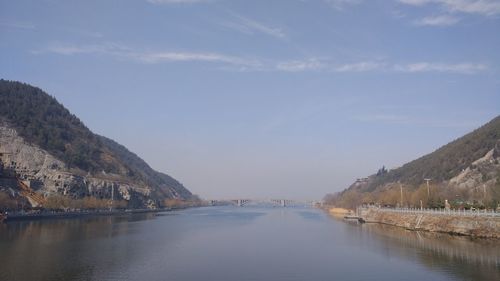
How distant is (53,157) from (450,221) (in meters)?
105

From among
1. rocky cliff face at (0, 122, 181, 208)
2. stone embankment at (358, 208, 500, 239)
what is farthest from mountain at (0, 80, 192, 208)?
stone embankment at (358, 208, 500, 239)

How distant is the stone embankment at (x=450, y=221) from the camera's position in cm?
5081

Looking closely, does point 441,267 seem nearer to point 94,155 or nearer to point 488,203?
point 488,203

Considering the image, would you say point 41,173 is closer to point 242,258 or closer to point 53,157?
point 53,157

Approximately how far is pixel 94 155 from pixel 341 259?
443 feet

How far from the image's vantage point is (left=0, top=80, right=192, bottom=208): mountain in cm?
11144

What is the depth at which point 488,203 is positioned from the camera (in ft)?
202

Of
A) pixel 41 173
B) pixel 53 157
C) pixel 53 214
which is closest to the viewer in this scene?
pixel 53 214

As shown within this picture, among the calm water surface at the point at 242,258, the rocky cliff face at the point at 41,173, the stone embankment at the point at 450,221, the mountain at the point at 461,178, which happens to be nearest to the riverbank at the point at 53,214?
the rocky cliff face at the point at 41,173

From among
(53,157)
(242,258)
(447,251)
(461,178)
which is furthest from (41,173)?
(461,178)

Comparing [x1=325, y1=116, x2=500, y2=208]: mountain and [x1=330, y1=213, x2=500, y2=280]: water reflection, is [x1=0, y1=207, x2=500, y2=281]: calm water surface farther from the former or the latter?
[x1=325, y1=116, x2=500, y2=208]: mountain

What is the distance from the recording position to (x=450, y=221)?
58688 millimetres

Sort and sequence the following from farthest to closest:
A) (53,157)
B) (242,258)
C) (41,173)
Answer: (53,157) < (41,173) < (242,258)

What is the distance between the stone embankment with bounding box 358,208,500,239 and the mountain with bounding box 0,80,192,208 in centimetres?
7789
